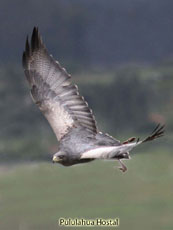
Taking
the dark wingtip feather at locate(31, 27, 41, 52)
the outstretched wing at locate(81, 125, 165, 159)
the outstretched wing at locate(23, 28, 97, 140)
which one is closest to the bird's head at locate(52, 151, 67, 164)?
the outstretched wing at locate(81, 125, 165, 159)

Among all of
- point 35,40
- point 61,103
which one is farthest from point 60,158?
point 35,40

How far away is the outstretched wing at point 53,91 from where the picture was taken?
813 cm

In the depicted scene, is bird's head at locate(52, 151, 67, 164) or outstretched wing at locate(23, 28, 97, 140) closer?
bird's head at locate(52, 151, 67, 164)

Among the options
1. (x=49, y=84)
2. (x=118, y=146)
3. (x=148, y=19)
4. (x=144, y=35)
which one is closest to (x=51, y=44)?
(x=144, y=35)

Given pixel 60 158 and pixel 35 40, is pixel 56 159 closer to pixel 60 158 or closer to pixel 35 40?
pixel 60 158

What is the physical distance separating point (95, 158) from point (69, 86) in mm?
1993

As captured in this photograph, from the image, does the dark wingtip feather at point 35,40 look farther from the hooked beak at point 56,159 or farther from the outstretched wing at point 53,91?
the hooked beak at point 56,159

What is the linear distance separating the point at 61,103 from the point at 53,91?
23 centimetres

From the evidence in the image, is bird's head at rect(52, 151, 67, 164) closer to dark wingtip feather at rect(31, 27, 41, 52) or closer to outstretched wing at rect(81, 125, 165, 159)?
outstretched wing at rect(81, 125, 165, 159)

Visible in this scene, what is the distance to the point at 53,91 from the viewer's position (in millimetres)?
8469

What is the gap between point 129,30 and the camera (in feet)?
108

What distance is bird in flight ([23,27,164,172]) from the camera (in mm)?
7480

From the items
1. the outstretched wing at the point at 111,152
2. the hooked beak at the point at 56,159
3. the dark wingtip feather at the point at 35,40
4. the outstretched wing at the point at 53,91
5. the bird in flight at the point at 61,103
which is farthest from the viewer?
the dark wingtip feather at the point at 35,40

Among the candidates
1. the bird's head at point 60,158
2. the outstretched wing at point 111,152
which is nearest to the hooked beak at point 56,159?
the bird's head at point 60,158
